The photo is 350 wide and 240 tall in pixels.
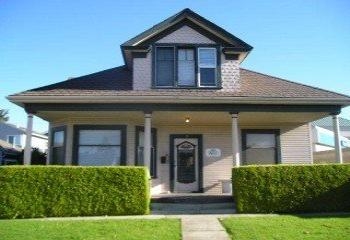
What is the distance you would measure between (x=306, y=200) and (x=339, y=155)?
126 inches

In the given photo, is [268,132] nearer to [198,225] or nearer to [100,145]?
[100,145]

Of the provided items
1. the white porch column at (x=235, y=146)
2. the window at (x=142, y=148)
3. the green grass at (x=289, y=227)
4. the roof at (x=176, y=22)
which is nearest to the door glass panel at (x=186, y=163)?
the window at (x=142, y=148)

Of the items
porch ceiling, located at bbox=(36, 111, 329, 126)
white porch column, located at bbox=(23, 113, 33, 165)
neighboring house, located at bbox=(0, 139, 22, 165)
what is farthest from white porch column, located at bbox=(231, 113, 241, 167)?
neighboring house, located at bbox=(0, 139, 22, 165)

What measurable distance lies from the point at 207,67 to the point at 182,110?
262cm

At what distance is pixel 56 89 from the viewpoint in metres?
14.2

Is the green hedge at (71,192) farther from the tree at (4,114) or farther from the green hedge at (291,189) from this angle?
the tree at (4,114)

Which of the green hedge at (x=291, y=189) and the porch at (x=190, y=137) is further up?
the porch at (x=190, y=137)

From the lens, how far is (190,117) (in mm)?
14961

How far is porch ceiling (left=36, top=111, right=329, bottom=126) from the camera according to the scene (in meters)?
14.2

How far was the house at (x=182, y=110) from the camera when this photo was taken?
1348cm

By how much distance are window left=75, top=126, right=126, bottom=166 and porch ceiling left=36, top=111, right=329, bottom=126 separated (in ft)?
1.42

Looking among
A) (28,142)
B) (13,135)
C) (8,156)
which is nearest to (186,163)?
(28,142)

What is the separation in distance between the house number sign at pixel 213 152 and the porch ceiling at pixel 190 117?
108 cm

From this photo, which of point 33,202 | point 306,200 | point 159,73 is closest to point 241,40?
point 159,73
